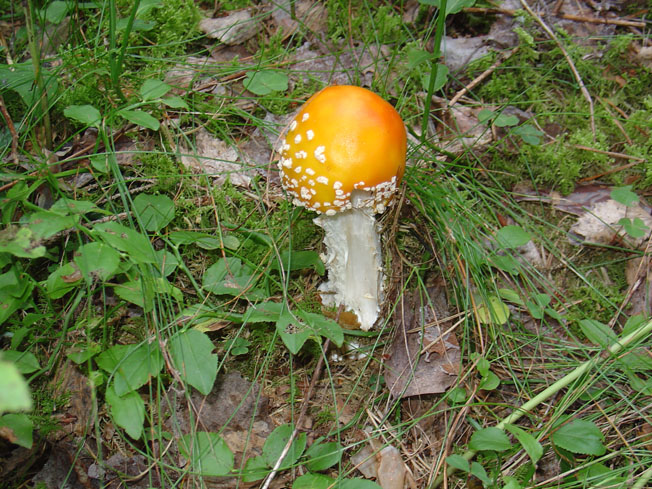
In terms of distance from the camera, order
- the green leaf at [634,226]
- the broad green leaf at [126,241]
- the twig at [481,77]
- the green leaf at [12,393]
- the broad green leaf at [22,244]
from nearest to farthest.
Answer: the green leaf at [12,393], the broad green leaf at [22,244], the broad green leaf at [126,241], the green leaf at [634,226], the twig at [481,77]

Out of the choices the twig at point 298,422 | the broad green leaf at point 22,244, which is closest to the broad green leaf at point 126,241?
the broad green leaf at point 22,244

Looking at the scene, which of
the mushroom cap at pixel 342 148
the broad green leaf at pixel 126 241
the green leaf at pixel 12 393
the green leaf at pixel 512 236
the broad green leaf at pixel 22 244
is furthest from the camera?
the green leaf at pixel 512 236

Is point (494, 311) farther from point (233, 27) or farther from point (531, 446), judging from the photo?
point (233, 27)

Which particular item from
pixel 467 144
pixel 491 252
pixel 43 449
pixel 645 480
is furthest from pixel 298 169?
pixel 645 480

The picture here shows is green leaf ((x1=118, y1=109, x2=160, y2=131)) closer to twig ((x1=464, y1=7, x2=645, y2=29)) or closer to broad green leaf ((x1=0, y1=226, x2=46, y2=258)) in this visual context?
broad green leaf ((x1=0, y1=226, x2=46, y2=258))

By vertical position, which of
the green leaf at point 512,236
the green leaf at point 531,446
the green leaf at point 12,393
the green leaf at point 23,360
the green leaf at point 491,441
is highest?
the green leaf at point 12,393

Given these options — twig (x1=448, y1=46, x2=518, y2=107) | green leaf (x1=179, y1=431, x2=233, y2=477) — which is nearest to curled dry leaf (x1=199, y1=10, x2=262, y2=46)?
twig (x1=448, y1=46, x2=518, y2=107)

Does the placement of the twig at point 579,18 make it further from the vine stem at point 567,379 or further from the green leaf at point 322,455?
the green leaf at point 322,455

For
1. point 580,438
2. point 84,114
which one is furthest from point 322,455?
point 84,114
